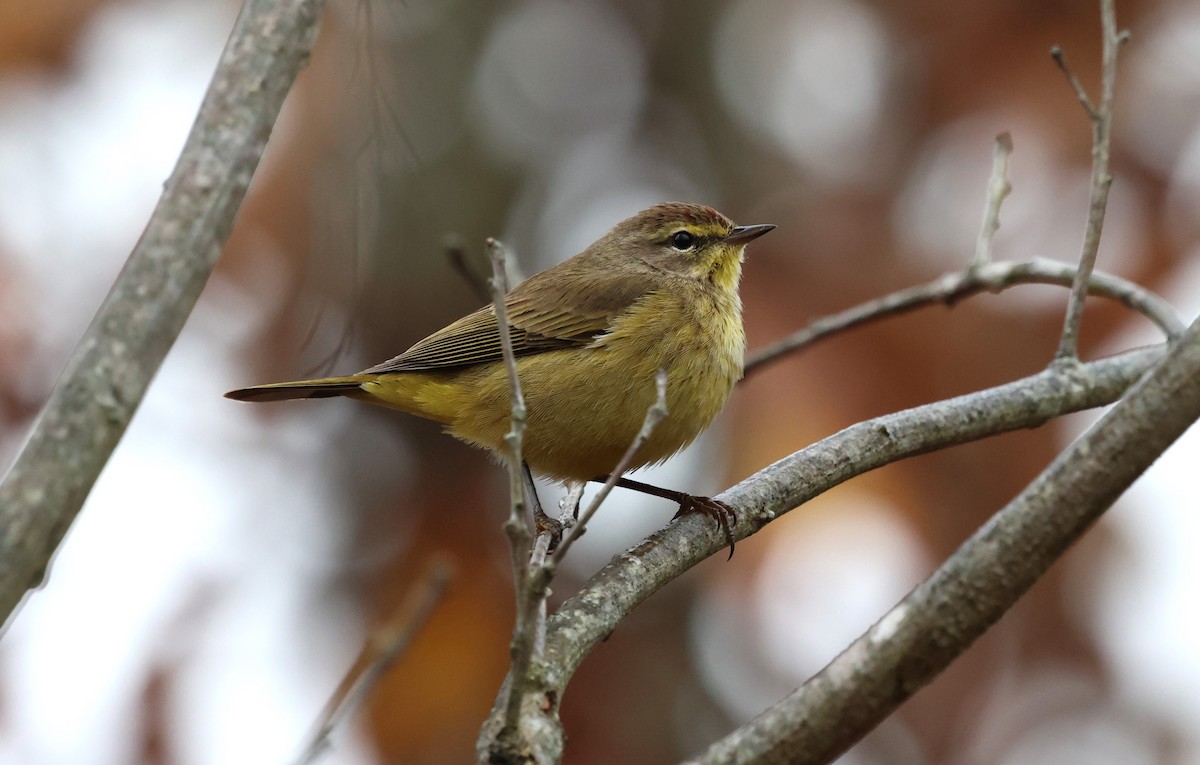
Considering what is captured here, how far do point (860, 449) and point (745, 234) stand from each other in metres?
2.11

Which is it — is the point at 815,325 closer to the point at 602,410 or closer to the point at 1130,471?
the point at 602,410

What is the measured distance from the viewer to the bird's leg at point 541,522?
157 inches

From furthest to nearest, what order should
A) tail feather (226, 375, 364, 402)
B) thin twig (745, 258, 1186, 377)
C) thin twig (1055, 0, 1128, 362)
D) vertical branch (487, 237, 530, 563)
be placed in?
1. tail feather (226, 375, 364, 402)
2. thin twig (745, 258, 1186, 377)
3. thin twig (1055, 0, 1128, 362)
4. vertical branch (487, 237, 530, 563)

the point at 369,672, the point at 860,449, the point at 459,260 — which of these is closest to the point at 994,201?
the point at 860,449

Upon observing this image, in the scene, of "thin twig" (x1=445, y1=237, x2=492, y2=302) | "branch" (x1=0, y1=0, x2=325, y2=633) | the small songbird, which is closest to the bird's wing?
the small songbird

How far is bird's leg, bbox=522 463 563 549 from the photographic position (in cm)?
398

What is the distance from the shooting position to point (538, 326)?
520cm

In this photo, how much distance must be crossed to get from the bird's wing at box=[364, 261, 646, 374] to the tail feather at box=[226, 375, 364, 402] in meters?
0.12

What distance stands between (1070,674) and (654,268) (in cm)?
321

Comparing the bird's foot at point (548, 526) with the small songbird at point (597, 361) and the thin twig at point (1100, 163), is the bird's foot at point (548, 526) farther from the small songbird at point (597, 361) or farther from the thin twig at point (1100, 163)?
the thin twig at point (1100, 163)

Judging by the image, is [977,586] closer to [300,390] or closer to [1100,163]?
[1100,163]

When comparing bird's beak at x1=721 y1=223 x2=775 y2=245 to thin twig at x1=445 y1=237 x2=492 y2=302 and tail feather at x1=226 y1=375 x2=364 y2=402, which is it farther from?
thin twig at x1=445 y1=237 x2=492 y2=302

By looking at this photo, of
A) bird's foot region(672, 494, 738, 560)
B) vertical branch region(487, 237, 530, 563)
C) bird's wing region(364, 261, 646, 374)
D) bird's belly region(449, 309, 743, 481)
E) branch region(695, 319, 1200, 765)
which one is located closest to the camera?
branch region(695, 319, 1200, 765)

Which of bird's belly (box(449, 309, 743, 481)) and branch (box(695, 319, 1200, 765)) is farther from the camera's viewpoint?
bird's belly (box(449, 309, 743, 481))
